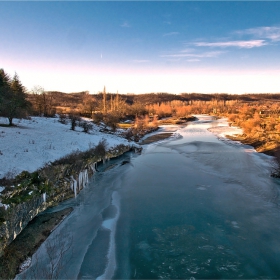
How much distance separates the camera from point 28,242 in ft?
32.1

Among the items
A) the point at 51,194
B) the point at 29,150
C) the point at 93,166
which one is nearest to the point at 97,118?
the point at 93,166

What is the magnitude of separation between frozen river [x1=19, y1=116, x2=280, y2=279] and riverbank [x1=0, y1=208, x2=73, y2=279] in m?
0.37

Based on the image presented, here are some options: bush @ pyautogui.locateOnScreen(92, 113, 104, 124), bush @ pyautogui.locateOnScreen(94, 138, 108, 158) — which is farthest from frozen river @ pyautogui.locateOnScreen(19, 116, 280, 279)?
bush @ pyautogui.locateOnScreen(92, 113, 104, 124)

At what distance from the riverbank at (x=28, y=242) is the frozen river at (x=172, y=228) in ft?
1.21

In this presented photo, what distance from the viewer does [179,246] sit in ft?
32.9

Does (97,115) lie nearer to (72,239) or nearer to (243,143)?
(243,143)

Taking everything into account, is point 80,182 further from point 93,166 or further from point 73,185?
point 93,166

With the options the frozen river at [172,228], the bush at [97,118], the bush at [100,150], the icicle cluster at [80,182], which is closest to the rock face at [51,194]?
the icicle cluster at [80,182]

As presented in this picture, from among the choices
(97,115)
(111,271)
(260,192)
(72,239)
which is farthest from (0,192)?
(97,115)

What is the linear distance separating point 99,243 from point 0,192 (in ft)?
16.1

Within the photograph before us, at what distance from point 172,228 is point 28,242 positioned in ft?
21.2

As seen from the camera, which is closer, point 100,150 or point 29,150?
point 29,150

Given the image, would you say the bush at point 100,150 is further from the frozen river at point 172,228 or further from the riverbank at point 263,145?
the riverbank at point 263,145

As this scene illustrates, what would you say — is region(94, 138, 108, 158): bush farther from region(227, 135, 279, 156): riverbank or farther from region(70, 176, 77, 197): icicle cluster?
region(227, 135, 279, 156): riverbank
